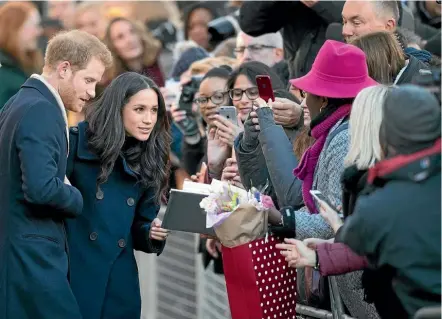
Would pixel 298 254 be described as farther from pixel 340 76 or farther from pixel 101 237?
pixel 101 237

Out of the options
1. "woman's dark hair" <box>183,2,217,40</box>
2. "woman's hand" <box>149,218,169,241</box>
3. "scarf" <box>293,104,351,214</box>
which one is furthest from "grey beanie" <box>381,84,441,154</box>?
"woman's dark hair" <box>183,2,217,40</box>

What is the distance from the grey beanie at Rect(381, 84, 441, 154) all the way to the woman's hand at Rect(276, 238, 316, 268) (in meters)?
0.77

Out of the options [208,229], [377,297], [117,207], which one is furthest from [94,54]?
[377,297]

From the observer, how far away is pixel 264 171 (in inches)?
257

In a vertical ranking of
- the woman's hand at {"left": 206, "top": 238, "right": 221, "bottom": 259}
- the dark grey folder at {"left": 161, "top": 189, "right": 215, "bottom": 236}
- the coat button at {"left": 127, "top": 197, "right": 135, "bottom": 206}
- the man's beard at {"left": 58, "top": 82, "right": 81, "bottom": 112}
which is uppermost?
the man's beard at {"left": 58, "top": 82, "right": 81, "bottom": 112}

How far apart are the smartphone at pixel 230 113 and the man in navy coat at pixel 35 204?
1.13 meters

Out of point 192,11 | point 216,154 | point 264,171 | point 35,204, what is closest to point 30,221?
point 35,204

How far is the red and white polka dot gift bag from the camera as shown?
17.9 ft

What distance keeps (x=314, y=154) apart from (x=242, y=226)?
0.63 m

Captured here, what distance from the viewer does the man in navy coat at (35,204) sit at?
19.5 ft

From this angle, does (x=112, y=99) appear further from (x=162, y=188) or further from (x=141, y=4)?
(x=141, y=4)

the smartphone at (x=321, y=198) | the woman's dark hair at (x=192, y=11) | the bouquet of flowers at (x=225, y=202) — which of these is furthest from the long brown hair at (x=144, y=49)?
the smartphone at (x=321, y=198)

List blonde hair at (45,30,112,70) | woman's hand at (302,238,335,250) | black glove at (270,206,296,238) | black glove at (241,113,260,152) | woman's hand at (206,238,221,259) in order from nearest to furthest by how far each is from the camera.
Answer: woman's hand at (302,238,335,250) < black glove at (270,206,296,238) < blonde hair at (45,30,112,70) < black glove at (241,113,260,152) < woman's hand at (206,238,221,259)

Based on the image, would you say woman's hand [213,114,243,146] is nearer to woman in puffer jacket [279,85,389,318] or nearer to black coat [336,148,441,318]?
woman in puffer jacket [279,85,389,318]
